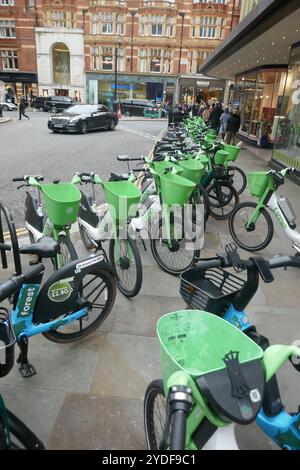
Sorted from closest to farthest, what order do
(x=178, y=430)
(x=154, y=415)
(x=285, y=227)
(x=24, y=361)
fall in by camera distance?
(x=178, y=430)
(x=154, y=415)
(x=24, y=361)
(x=285, y=227)

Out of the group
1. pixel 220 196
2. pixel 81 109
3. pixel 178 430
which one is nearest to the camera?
pixel 178 430

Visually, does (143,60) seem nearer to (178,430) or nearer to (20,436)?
(20,436)

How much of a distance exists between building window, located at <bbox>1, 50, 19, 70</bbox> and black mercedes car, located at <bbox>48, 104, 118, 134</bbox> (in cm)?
3470

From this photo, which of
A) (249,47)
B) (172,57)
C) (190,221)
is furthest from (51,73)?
(190,221)

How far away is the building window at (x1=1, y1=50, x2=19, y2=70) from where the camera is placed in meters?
45.8

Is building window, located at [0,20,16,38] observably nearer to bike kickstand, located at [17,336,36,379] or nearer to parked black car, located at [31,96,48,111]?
parked black car, located at [31,96,48,111]

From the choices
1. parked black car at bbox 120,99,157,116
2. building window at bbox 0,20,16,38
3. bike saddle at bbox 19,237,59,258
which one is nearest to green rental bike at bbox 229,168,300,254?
bike saddle at bbox 19,237,59,258

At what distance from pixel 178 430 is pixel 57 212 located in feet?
7.78

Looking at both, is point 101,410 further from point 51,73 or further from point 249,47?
point 51,73

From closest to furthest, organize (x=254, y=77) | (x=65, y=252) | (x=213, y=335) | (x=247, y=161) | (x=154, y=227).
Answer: (x=213, y=335) < (x=65, y=252) < (x=154, y=227) < (x=247, y=161) < (x=254, y=77)

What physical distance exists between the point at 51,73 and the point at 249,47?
40.5 meters

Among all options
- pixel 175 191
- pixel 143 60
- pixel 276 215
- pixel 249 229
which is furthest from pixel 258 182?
pixel 143 60

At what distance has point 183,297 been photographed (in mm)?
2381

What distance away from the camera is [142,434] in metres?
2.07
